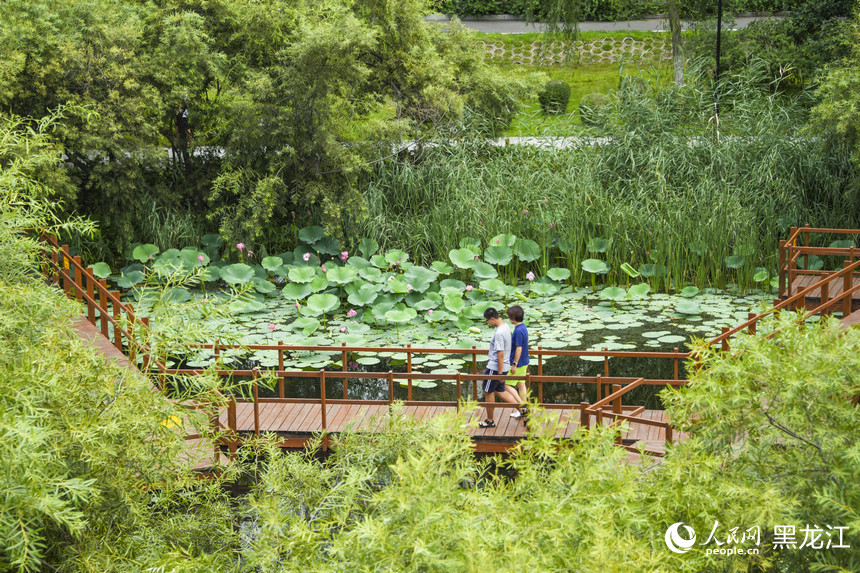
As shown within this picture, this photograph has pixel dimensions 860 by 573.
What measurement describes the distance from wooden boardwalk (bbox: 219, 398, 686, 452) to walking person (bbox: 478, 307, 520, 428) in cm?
15

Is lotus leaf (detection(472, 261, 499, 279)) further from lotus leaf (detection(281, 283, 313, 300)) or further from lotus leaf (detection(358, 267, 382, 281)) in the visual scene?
lotus leaf (detection(281, 283, 313, 300))

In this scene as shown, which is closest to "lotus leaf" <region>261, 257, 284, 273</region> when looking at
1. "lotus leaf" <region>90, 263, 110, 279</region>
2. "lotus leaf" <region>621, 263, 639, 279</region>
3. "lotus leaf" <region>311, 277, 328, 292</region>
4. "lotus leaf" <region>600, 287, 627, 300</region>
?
"lotus leaf" <region>311, 277, 328, 292</region>

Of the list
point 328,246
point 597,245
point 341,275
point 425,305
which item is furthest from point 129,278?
point 597,245

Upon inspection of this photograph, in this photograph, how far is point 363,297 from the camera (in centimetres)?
1242

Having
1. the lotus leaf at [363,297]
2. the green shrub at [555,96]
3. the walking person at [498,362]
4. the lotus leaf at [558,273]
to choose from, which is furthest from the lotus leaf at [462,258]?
the green shrub at [555,96]

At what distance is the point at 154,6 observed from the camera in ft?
45.6

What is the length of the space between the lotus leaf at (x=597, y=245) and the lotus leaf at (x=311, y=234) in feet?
14.9

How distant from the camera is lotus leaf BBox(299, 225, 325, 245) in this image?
14297mm

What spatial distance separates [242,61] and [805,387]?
1275 cm

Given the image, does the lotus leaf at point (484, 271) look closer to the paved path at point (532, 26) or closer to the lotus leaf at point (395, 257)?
the lotus leaf at point (395, 257)

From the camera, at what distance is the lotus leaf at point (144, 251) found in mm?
13633

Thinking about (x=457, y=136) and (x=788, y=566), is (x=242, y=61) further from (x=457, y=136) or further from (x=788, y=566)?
(x=788, y=566)

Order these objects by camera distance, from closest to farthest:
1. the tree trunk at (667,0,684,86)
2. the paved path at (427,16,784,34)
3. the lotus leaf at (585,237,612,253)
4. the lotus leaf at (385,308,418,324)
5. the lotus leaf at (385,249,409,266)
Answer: the lotus leaf at (385,308,418,324)
the lotus leaf at (385,249,409,266)
the lotus leaf at (585,237,612,253)
the tree trunk at (667,0,684,86)
the paved path at (427,16,784,34)

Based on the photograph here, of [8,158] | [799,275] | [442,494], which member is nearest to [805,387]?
[442,494]
